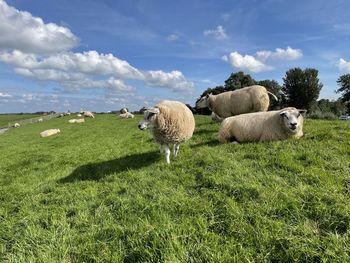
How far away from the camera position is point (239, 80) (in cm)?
6969

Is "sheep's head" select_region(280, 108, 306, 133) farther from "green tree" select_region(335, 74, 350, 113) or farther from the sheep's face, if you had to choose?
"green tree" select_region(335, 74, 350, 113)

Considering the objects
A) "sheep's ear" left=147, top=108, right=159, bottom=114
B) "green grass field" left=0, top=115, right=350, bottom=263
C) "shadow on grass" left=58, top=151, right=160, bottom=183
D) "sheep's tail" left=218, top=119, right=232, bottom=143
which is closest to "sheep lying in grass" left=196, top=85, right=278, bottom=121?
"sheep's tail" left=218, top=119, right=232, bottom=143

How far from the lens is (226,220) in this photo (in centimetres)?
457

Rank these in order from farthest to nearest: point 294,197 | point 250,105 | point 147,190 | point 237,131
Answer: point 250,105 → point 237,131 → point 147,190 → point 294,197

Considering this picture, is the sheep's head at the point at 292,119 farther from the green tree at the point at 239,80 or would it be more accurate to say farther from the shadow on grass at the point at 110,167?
the green tree at the point at 239,80

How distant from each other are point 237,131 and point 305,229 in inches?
271

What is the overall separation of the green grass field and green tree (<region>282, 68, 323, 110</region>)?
57.2m

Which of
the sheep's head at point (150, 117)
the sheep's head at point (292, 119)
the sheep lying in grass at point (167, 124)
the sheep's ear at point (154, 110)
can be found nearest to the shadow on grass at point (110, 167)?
the sheep lying in grass at point (167, 124)

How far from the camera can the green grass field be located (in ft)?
12.9

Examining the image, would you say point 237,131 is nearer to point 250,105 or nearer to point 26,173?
point 250,105

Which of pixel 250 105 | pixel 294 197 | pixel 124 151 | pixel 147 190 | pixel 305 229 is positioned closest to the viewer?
pixel 305 229

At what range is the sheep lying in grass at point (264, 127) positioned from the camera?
9.61m

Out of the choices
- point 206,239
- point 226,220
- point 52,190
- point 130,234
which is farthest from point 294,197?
point 52,190

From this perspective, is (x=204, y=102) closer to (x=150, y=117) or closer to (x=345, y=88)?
(x=150, y=117)
